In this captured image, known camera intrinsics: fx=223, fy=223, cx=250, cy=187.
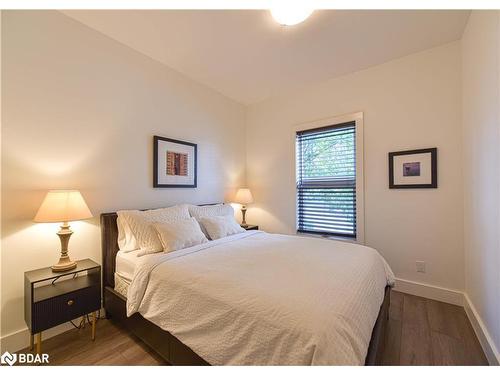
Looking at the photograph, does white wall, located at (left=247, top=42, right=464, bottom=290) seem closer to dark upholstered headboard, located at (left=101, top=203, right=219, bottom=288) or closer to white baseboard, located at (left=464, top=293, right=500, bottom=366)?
white baseboard, located at (left=464, top=293, right=500, bottom=366)

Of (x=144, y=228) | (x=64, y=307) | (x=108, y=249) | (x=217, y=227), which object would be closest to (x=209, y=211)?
(x=217, y=227)

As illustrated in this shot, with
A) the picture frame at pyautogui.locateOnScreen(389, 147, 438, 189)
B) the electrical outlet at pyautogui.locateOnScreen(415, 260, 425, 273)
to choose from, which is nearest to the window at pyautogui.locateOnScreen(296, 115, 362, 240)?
the picture frame at pyautogui.locateOnScreen(389, 147, 438, 189)

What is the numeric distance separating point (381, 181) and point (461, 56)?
142 centimetres

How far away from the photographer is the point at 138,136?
97.8 inches

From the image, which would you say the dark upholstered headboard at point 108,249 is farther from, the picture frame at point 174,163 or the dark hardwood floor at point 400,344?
the picture frame at point 174,163

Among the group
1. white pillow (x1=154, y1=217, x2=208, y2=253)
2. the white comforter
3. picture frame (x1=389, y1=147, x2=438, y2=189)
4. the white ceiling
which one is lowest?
the white comforter

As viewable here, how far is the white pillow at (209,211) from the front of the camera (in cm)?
268

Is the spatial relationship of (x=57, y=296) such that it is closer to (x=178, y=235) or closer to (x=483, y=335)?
(x=178, y=235)

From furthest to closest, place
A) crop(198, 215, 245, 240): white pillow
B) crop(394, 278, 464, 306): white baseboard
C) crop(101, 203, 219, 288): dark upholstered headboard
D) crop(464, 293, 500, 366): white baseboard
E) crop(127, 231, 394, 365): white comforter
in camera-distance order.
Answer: crop(198, 215, 245, 240): white pillow → crop(394, 278, 464, 306): white baseboard → crop(101, 203, 219, 288): dark upholstered headboard → crop(464, 293, 500, 366): white baseboard → crop(127, 231, 394, 365): white comforter

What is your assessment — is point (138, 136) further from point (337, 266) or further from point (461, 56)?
point (461, 56)

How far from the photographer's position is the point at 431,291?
240cm

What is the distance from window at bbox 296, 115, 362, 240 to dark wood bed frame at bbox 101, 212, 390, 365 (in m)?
1.20

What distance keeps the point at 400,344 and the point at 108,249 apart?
261 centimetres

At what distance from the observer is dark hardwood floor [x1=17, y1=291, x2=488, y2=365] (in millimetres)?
1574
